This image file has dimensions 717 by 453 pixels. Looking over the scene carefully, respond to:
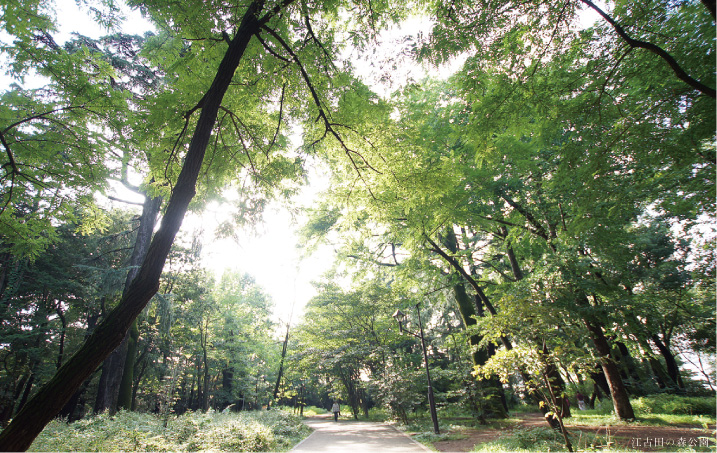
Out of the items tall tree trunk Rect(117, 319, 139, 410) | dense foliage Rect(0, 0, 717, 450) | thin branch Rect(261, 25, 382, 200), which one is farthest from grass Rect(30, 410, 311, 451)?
thin branch Rect(261, 25, 382, 200)

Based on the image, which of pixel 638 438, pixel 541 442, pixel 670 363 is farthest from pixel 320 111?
pixel 670 363

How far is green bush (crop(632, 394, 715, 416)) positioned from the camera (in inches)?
415

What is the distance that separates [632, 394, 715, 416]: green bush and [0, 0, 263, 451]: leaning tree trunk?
16.9 metres

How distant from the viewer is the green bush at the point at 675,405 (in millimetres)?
10539

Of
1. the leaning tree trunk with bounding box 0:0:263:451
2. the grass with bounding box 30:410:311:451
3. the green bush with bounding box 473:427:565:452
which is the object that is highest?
the leaning tree trunk with bounding box 0:0:263:451

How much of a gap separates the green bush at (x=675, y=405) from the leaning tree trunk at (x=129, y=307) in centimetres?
1693

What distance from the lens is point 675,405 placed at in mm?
11281

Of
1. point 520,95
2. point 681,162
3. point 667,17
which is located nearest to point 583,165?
point 681,162

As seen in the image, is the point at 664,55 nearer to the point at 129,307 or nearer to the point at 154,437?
the point at 129,307

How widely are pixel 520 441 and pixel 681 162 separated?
718 centimetres

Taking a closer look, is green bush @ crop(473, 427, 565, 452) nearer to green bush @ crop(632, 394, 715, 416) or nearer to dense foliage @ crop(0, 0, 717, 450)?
dense foliage @ crop(0, 0, 717, 450)

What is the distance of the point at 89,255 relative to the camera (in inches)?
649

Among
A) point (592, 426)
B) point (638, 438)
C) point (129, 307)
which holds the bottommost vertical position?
point (592, 426)

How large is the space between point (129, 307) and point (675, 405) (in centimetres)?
1823
